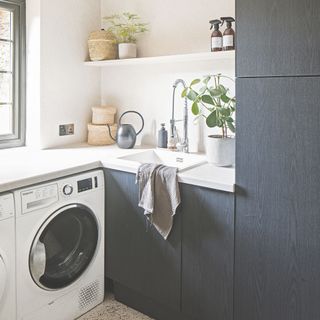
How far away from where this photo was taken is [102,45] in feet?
9.48

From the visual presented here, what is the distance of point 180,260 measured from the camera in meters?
2.05

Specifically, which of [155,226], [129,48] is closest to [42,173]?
[155,226]

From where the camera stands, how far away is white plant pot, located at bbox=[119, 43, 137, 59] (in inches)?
111

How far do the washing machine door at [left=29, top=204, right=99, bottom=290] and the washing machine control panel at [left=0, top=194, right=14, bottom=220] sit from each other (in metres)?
0.22

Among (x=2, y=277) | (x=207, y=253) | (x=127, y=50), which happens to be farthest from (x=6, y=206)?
(x=127, y=50)

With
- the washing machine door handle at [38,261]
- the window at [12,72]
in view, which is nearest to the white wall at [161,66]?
the window at [12,72]

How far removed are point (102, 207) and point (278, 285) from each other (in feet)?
3.67

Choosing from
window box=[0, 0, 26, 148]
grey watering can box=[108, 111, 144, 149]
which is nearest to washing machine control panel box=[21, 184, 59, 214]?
grey watering can box=[108, 111, 144, 149]

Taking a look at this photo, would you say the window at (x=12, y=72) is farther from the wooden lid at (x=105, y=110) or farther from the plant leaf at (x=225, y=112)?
the plant leaf at (x=225, y=112)

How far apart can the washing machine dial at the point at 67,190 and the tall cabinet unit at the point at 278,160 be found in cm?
93

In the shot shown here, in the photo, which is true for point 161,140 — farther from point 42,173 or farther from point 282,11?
point 282,11

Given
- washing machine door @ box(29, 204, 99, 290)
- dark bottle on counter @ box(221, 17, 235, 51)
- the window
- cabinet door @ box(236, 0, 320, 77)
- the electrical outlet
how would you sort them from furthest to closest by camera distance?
the electrical outlet → the window → dark bottle on counter @ box(221, 17, 235, 51) → washing machine door @ box(29, 204, 99, 290) → cabinet door @ box(236, 0, 320, 77)

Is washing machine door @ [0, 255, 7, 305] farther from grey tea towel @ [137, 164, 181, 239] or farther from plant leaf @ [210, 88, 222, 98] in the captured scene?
plant leaf @ [210, 88, 222, 98]

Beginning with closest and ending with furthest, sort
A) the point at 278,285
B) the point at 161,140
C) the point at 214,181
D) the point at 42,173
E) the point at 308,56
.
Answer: the point at 308,56 < the point at 278,285 < the point at 214,181 < the point at 42,173 < the point at 161,140
